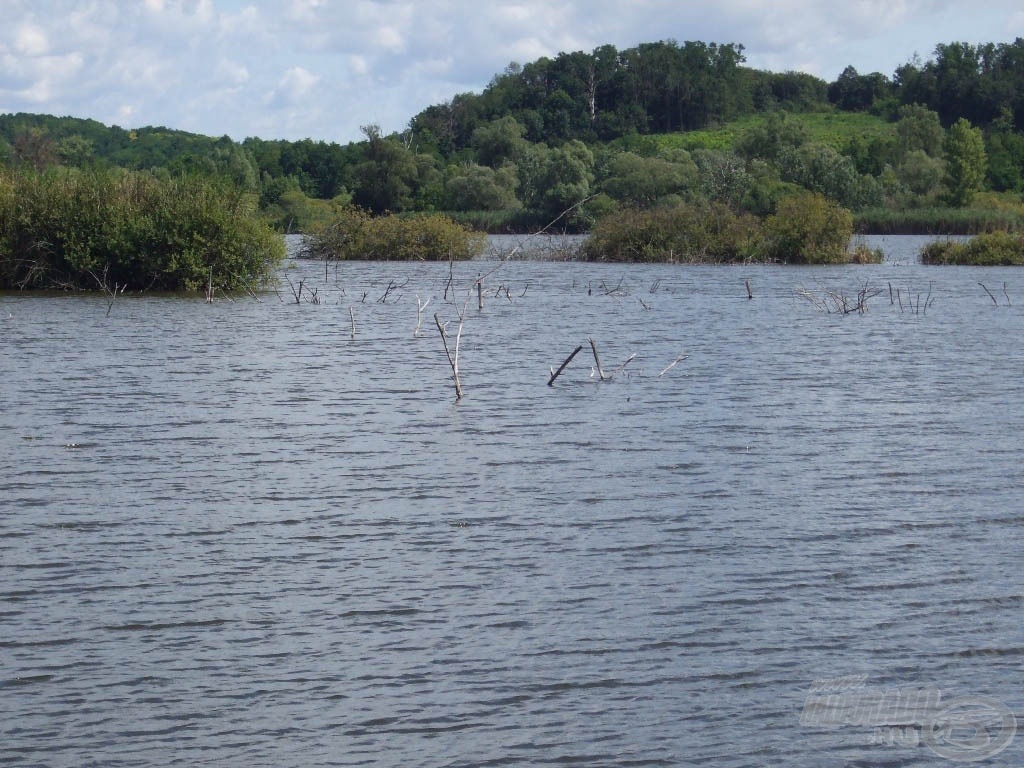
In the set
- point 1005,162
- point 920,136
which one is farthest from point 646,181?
point 1005,162

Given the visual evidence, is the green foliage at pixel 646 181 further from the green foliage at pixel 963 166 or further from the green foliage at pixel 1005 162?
the green foliage at pixel 1005 162

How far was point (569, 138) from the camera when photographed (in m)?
181

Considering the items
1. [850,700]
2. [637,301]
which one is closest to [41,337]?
[637,301]

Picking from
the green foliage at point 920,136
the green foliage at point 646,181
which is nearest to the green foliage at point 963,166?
the green foliage at point 920,136

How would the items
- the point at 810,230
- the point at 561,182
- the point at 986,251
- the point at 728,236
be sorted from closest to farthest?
the point at 810,230, the point at 986,251, the point at 728,236, the point at 561,182

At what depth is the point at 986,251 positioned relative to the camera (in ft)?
221

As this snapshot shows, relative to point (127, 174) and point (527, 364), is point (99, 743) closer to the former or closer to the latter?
point (527, 364)

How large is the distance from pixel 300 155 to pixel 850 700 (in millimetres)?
151056

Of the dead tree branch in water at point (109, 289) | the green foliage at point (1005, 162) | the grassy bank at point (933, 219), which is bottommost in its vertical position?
the dead tree branch in water at point (109, 289)

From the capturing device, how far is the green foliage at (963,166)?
4343 inches

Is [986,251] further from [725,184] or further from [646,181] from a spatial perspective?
[646,181]

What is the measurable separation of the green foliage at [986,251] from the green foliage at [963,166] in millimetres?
44387

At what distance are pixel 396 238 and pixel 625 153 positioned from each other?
36.4 m

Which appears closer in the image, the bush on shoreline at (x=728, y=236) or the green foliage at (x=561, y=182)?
the bush on shoreline at (x=728, y=236)
